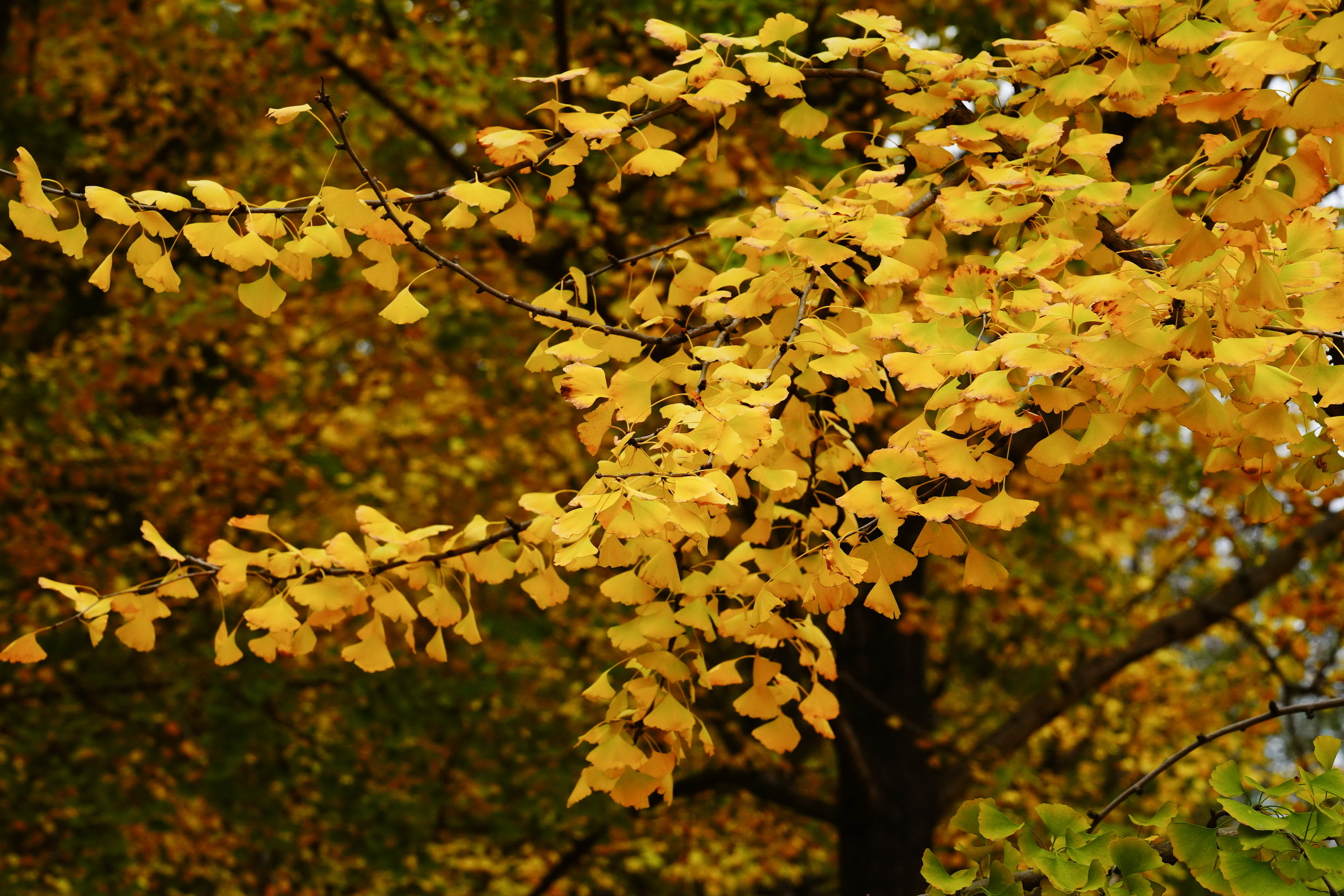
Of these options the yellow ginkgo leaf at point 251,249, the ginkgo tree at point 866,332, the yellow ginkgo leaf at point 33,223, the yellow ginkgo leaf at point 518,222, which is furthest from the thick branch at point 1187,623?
the yellow ginkgo leaf at point 33,223

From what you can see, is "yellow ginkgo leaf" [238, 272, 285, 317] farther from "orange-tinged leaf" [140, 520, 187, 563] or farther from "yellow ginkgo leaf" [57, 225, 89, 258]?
"orange-tinged leaf" [140, 520, 187, 563]

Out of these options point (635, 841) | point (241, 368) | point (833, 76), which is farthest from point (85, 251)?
point (833, 76)

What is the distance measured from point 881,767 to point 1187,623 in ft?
5.60

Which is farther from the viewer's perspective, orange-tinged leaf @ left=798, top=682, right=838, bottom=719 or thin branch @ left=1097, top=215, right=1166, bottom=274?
orange-tinged leaf @ left=798, top=682, right=838, bottom=719

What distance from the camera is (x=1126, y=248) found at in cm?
253

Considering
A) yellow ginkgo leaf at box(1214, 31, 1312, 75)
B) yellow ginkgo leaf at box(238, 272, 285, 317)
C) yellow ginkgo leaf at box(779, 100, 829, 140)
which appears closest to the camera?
yellow ginkgo leaf at box(1214, 31, 1312, 75)

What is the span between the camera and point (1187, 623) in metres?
5.77

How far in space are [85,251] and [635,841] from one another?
6009 mm

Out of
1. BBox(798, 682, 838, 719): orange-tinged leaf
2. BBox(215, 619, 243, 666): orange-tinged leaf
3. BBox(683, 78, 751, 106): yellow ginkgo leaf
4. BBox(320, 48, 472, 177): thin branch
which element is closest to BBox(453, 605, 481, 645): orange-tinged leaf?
BBox(215, 619, 243, 666): orange-tinged leaf

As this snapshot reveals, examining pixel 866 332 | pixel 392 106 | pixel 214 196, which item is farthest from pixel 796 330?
pixel 392 106

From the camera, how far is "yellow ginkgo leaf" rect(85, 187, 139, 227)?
7.17 feet

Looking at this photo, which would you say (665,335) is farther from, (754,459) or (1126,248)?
(1126,248)

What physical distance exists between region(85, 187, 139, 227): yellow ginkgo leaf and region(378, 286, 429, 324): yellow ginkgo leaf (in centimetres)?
50

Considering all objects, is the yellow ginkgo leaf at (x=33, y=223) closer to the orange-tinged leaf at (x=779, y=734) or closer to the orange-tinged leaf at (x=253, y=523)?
the orange-tinged leaf at (x=253, y=523)
